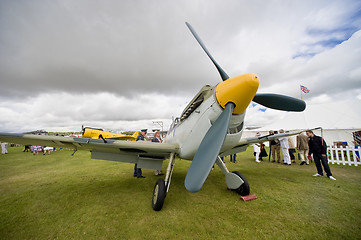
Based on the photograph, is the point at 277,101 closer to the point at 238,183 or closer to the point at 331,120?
the point at 238,183

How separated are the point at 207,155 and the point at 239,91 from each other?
1.05m

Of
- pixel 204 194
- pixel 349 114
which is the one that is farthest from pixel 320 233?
pixel 349 114

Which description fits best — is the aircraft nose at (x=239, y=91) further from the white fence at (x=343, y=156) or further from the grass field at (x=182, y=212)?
the white fence at (x=343, y=156)

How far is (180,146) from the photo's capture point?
2.99 meters

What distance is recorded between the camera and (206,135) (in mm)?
2072

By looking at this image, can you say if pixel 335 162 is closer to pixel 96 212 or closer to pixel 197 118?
pixel 197 118

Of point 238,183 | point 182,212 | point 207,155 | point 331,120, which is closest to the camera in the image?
point 207,155

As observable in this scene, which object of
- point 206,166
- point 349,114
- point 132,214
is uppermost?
point 349,114

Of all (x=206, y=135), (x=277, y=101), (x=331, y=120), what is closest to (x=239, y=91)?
(x=206, y=135)

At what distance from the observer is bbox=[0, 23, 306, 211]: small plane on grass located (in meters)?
1.86

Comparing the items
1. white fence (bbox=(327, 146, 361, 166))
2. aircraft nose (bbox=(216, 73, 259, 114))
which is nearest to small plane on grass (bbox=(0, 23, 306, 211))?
aircraft nose (bbox=(216, 73, 259, 114))

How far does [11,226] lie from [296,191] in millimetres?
5849

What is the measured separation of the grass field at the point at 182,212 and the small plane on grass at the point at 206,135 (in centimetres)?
48

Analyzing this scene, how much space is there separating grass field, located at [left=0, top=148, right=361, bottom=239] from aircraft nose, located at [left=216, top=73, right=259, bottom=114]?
1.90 meters
